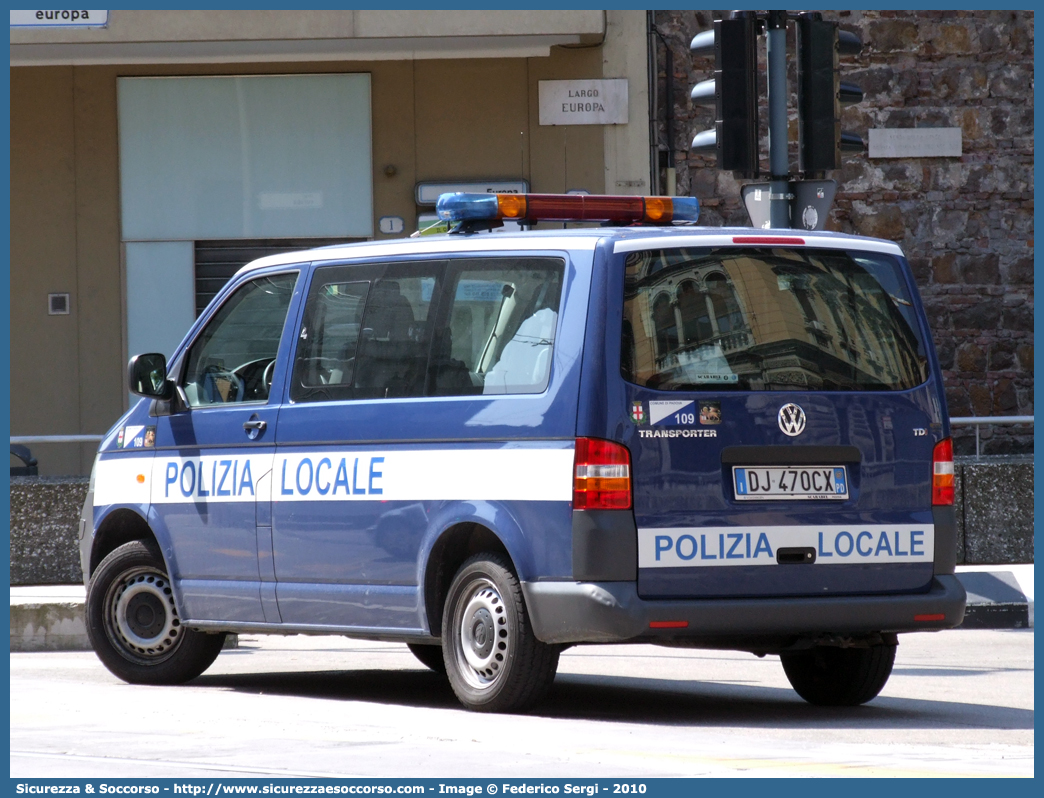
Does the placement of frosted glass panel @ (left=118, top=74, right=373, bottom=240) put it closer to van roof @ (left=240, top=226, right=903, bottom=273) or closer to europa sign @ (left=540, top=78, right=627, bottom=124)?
europa sign @ (left=540, top=78, right=627, bottom=124)

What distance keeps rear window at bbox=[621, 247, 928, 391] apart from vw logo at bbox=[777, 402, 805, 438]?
87 millimetres

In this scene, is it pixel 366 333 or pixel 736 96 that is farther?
pixel 736 96

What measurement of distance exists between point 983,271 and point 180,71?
7.81 m

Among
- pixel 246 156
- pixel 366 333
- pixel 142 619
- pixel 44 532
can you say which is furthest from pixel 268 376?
pixel 246 156

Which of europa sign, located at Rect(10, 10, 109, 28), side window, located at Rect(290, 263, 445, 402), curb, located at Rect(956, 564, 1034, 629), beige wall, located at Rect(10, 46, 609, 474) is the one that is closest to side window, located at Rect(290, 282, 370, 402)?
side window, located at Rect(290, 263, 445, 402)

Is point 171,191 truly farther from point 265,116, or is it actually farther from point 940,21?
point 940,21

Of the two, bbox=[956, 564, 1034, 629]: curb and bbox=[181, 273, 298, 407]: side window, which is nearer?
bbox=[181, 273, 298, 407]: side window

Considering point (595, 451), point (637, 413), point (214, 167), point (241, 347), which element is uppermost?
point (214, 167)

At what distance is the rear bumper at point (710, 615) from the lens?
707 cm

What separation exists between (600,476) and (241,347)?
242cm

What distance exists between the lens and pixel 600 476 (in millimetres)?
7117

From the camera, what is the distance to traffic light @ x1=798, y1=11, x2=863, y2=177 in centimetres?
1127

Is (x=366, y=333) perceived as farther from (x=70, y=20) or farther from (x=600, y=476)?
(x=70, y=20)

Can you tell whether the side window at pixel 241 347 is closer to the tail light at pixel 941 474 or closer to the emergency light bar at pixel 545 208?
the emergency light bar at pixel 545 208
